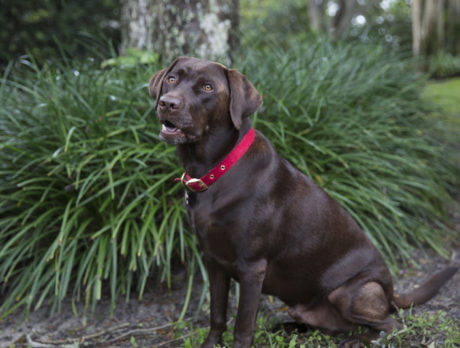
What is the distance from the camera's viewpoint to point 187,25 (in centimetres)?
374

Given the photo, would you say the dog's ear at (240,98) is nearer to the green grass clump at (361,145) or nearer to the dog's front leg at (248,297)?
the dog's front leg at (248,297)

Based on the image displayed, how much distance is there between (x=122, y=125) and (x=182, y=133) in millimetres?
1379

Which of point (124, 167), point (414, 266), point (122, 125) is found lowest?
point (414, 266)

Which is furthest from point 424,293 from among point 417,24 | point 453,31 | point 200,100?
point 453,31

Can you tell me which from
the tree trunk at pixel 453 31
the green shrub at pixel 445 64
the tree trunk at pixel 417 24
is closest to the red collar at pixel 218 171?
the tree trunk at pixel 417 24

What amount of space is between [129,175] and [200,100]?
1.17m

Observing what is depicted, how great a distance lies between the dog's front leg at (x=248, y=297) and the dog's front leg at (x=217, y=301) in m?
0.19

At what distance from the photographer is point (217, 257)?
6.20 feet

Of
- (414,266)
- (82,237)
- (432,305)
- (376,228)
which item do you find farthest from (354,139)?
(82,237)

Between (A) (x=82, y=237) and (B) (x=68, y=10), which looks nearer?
(A) (x=82, y=237)

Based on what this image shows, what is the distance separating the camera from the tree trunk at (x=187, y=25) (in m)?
3.72

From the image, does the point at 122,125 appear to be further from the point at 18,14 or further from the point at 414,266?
the point at 18,14

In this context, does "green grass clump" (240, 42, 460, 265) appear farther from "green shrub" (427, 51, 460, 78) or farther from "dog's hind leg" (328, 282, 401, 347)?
"green shrub" (427, 51, 460, 78)

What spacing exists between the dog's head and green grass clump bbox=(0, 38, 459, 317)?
2.98ft
